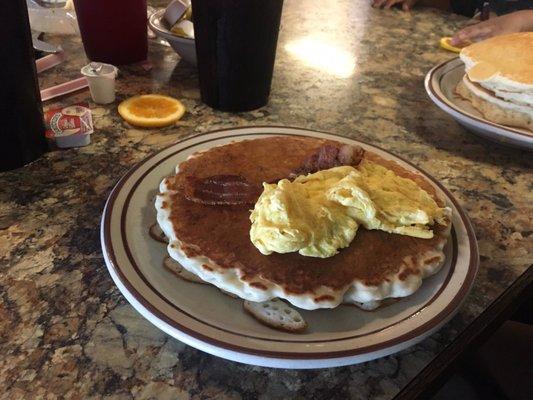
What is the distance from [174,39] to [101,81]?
305mm

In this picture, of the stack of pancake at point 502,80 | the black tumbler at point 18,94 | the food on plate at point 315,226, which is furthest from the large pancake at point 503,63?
the black tumbler at point 18,94

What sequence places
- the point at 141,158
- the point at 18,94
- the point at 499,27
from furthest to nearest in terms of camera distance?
the point at 499,27 → the point at 141,158 → the point at 18,94

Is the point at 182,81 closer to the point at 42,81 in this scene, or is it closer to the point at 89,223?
the point at 42,81

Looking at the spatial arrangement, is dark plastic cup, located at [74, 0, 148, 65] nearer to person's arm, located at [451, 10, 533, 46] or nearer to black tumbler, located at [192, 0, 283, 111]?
black tumbler, located at [192, 0, 283, 111]

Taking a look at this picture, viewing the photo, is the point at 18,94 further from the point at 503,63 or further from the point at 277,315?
the point at 503,63

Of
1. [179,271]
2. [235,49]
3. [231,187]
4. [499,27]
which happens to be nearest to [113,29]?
[235,49]

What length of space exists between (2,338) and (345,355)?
518 mm

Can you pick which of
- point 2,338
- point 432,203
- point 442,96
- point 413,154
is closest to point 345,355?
point 432,203

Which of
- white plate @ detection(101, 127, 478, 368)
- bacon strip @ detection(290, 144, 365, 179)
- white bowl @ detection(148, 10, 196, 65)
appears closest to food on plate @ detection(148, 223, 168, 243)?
white plate @ detection(101, 127, 478, 368)

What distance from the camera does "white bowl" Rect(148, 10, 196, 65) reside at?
160 centimetres

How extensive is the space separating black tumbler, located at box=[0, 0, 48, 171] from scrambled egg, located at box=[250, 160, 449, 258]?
0.61m

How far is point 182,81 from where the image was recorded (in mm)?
1683

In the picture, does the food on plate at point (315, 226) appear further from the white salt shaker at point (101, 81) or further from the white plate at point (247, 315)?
the white salt shaker at point (101, 81)

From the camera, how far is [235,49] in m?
1.35
